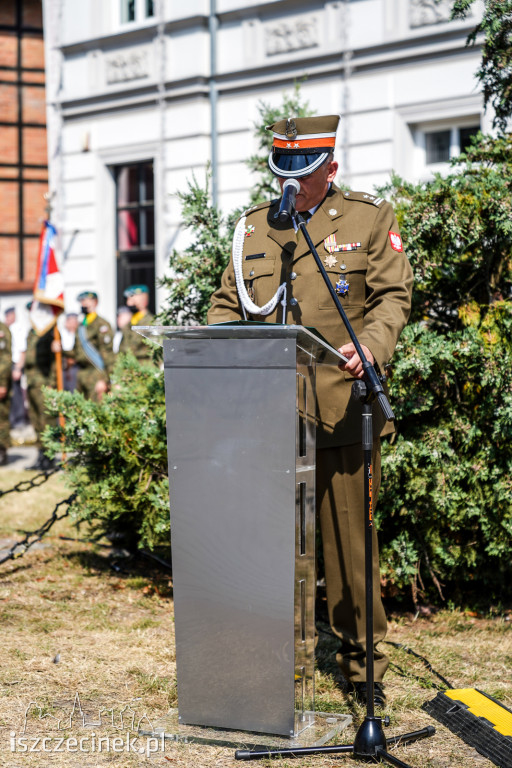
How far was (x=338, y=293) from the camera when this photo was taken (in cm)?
353

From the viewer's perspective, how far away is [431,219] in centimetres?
469

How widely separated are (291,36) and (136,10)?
3308mm

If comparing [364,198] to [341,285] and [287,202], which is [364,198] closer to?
[341,285]

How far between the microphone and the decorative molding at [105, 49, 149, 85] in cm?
1240

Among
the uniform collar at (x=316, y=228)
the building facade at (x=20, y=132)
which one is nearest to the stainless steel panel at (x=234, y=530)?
the uniform collar at (x=316, y=228)

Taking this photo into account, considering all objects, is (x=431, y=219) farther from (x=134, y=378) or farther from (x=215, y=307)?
(x=134, y=378)

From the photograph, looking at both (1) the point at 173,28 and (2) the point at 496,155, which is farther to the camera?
(1) the point at 173,28

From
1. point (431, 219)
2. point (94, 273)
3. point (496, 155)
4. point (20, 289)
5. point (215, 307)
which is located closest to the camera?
point (215, 307)

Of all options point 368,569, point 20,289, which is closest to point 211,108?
Answer: point 20,289

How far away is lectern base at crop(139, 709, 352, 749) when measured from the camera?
3.09m

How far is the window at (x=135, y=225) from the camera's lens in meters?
15.4

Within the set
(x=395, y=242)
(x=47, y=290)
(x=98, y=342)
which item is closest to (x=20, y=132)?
(x=47, y=290)

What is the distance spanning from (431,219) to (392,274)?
4.38 ft

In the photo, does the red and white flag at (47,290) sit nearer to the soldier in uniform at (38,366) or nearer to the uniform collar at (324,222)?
the soldier in uniform at (38,366)
